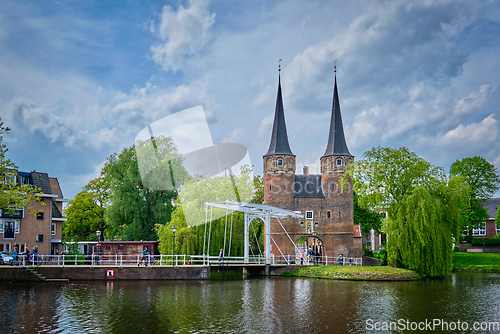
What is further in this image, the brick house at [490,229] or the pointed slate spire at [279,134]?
the brick house at [490,229]

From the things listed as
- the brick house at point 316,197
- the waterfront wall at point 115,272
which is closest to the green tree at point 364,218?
the brick house at point 316,197

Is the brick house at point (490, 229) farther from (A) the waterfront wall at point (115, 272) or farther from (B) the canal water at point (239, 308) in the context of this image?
(A) the waterfront wall at point (115, 272)

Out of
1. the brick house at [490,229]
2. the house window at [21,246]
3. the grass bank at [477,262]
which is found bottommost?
the grass bank at [477,262]

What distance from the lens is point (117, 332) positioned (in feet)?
41.4

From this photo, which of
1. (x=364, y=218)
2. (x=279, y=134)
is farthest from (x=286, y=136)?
(x=364, y=218)

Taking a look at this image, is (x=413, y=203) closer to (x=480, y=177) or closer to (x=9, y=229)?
(x=480, y=177)

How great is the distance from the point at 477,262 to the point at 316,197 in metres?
16.8

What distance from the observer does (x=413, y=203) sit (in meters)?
29.2

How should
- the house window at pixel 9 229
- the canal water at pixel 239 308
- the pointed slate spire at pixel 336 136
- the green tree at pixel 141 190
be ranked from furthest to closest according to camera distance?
the pointed slate spire at pixel 336 136, the green tree at pixel 141 190, the house window at pixel 9 229, the canal water at pixel 239 308

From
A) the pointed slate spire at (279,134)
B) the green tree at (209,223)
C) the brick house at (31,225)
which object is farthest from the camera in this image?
the pointed slate spire at (279,134)

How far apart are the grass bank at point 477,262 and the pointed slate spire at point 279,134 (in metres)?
19.0

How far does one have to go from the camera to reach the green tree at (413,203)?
28688mm

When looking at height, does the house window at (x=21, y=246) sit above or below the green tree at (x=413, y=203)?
below

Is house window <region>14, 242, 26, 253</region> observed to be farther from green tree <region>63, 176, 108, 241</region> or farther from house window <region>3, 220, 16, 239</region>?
green tree <region>63, 176, 108, 241</region>
